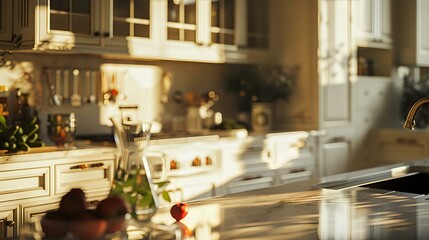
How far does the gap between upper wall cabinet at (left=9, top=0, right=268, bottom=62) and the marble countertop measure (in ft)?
5.79

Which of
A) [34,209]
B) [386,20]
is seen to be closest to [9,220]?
[34,209]

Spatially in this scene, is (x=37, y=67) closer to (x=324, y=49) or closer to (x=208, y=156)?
(x=208, y=156)

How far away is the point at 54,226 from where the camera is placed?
1030mm

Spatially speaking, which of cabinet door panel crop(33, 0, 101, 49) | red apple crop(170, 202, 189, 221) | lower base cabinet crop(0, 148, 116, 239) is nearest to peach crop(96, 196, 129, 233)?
red apple crop(170, 202, 189, 221)

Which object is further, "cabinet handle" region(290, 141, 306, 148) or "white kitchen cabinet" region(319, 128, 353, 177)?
"white kitchen cabinet" region(319, 128, 353, 177)

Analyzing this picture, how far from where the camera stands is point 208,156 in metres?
3.77

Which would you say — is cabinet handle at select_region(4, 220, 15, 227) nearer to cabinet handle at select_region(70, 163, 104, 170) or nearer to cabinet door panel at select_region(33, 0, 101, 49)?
cabinet handle at select_region(70, 163, 104, 170)

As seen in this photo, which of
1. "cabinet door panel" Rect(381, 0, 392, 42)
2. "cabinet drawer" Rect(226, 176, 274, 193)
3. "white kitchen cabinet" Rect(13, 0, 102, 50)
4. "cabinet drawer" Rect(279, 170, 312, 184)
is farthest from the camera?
"cabinet door panel" Rect(381, 0, 392, 42)

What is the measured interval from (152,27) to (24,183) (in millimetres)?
1361

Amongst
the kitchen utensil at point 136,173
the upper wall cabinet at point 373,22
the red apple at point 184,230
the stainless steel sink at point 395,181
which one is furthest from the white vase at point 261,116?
the red apple at point 184,230

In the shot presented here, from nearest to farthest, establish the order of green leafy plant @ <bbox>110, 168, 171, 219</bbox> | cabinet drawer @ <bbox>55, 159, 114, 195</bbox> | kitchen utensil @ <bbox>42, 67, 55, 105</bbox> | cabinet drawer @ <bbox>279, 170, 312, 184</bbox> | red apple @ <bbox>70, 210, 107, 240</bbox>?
red apple @ <bbox>70, 210, 107, 240</bbox> < green leafy plant @ <bbox>110, 168, 171, 219</bbox> < cabinet drawer @ <bbox>55, 159, 114, 195</bbox> < kitchen utensil @ <bbox>42, 67, 55, 105</bbox> < cabinet drawer @ <bbox>279, 170, 312, 184</bbox>

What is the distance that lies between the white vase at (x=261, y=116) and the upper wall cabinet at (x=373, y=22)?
1.02 m

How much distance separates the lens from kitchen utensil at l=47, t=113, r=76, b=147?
3.29m

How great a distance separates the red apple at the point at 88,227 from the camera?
1.02 m
